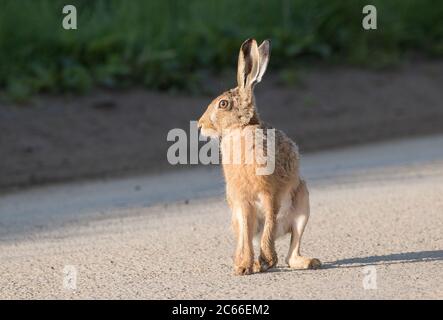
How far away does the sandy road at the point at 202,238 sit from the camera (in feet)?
20.6

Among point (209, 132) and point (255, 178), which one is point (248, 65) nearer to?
point (209, 132)

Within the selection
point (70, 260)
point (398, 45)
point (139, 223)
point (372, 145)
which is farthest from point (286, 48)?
point (70, 260)

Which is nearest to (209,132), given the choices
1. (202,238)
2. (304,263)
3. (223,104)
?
(223,104)

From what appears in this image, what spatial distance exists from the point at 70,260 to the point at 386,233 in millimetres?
2377

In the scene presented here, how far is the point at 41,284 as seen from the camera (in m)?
6.55

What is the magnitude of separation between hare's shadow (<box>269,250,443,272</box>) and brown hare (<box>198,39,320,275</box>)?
198 millimetres

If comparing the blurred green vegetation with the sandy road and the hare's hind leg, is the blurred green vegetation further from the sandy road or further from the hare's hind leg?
the hare's hind leg

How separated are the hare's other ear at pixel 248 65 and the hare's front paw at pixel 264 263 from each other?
3.69 ft

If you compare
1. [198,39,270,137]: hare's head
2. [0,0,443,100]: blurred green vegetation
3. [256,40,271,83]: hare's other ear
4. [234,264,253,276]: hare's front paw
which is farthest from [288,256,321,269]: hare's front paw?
[0,0,443,100]: blurred green vegetation

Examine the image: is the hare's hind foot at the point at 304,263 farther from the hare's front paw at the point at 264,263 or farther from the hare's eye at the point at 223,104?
the hare's eye at the point at 223,104

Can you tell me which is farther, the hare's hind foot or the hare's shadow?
the hare's shadow

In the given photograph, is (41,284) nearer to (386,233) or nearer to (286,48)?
(386,233)

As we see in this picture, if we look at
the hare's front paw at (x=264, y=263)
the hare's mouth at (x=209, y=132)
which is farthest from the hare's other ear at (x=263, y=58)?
the hare's front paw at (x=264, y=263)

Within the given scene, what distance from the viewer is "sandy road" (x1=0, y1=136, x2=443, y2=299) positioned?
20.6 feet
